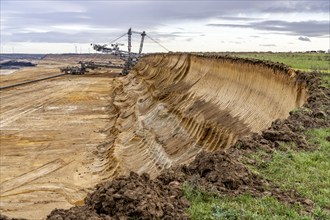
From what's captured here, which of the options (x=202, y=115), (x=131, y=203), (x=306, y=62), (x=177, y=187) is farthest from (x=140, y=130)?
(x=131, y=203)

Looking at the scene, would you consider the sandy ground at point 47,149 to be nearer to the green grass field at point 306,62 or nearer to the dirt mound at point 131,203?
the dirt mound at point 131,203

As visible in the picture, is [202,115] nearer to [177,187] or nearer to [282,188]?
[282,188]

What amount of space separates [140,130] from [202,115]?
17.9 ft

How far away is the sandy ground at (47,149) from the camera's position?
1914 cm

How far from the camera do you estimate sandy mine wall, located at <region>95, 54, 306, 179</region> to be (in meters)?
20.1

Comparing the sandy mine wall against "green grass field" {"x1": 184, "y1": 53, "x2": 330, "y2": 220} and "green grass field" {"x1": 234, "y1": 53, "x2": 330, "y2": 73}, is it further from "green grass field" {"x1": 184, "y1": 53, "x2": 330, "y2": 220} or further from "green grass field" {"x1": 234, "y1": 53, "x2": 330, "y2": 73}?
"green grass field" {"x1": 184, "y1": 53, "x2": 330, "y2": 220}

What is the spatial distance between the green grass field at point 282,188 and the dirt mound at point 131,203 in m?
0.29

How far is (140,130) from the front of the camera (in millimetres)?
29391

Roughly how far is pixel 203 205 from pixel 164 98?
27.9 m

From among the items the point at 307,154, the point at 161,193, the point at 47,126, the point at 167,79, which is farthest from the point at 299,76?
the point at 167,79

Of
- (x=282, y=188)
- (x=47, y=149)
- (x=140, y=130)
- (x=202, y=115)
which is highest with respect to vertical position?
(x=282, y=188)

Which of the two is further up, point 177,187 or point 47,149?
point 177,187

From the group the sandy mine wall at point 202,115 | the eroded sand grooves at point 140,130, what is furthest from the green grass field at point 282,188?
the eroded sand grooves at point 140,130

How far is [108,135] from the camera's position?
32688mm
